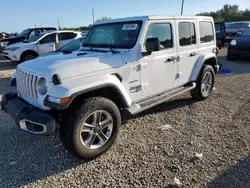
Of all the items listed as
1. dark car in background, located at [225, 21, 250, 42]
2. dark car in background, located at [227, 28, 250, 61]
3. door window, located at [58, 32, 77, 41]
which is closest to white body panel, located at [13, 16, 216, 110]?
dark car in background, located at [227, 28, 250, 61]

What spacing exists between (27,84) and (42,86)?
1.33 ft

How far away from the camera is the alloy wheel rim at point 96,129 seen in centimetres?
305

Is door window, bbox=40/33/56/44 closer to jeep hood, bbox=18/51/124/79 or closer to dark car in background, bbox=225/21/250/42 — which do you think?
jeep hood, bbox=18/51/124/79

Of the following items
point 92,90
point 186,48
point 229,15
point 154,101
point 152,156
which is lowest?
point 152,156

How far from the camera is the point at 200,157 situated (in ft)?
10.2

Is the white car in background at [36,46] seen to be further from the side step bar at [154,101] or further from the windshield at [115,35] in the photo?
the side step bar at [154,101]

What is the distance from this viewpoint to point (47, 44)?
1070 centimetres

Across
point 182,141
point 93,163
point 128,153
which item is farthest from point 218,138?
point 93,163

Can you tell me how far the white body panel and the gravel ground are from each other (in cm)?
67

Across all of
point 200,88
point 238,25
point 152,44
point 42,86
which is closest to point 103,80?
point 42,86

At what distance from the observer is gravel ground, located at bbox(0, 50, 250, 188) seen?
2693 mm

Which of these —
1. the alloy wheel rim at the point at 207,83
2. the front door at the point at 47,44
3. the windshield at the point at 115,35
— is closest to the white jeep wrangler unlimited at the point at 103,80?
the windshield at the point at 115,35

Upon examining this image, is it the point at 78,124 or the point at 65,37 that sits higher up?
the point at 65,37

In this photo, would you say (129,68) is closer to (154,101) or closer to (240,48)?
(154,101)
